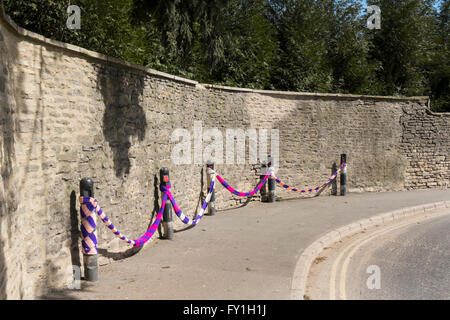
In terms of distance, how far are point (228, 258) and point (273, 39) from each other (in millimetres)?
16328

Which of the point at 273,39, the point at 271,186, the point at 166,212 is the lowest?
the point at 166,212

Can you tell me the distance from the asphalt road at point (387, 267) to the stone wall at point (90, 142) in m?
3.42

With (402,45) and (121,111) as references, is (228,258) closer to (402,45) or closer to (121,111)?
Answer: (121,111)

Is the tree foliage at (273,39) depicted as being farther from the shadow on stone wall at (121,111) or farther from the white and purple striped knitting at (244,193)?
the white and purple striped knitting at (244,193)

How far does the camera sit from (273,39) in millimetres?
21297

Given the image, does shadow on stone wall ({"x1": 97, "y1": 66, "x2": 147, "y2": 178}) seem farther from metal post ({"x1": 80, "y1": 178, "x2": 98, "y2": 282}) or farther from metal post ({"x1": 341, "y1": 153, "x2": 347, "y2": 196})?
metal post ({"x1": 341, "y1": 153, "x2": 347, "y2": 196})

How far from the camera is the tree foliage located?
8.69m

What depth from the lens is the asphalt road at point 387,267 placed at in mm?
5918

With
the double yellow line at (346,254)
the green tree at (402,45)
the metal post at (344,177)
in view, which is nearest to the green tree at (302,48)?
the green tree at (402,45)

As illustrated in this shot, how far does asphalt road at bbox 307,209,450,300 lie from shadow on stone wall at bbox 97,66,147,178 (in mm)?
3712

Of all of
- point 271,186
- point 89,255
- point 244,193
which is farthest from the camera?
point 271,186

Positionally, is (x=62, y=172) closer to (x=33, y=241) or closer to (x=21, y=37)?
(x=33, y=241)

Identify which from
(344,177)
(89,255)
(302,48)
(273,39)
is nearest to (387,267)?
(89,255)

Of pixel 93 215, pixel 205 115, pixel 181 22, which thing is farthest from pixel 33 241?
pixel 205 115
